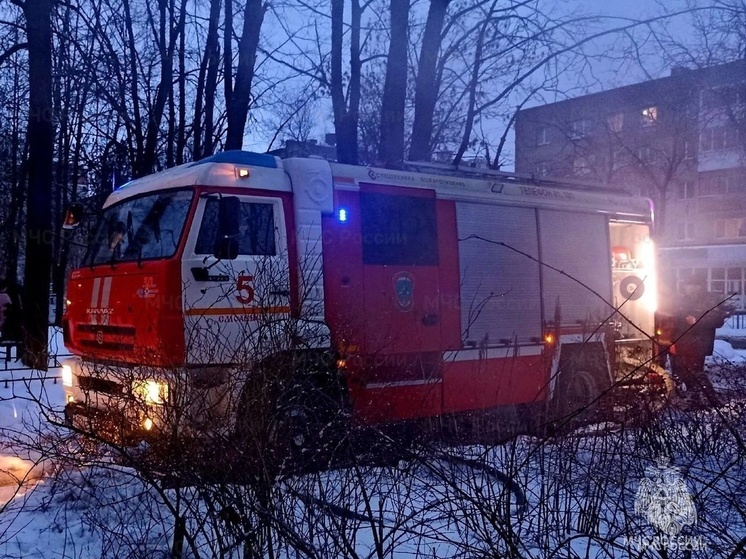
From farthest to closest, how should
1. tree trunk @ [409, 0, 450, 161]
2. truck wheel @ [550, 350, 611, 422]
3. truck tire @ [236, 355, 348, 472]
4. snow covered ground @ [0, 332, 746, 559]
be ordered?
tree trunk @ [409, 0, 450, 161] < truck wheel @ [550, 350, 611, 422] < truck tire @ [236, 355, 348, 472] < snow covered ground @ [0, 332, 746, 559]

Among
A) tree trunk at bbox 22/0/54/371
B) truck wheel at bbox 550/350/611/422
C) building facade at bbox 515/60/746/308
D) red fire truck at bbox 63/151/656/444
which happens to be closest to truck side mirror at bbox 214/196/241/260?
red fire truck at bbox 63/151/656/444

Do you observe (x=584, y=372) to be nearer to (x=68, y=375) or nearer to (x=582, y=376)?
(x=582, y=376)

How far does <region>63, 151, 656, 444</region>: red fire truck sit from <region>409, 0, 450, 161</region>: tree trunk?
5.62m

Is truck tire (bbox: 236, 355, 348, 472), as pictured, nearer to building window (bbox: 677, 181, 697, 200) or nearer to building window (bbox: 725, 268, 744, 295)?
building window (bbox: 725, 268, 744, 295)

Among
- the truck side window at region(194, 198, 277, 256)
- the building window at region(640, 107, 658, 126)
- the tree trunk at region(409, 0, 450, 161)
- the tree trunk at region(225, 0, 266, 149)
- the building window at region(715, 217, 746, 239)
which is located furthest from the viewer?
the building window at region(715, 217, 746, 239)

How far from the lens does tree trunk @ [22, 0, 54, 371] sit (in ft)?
45.9

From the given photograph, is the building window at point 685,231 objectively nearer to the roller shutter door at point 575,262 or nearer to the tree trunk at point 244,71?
the tree trunk at point 244,71

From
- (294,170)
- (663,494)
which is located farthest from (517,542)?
(294,170)

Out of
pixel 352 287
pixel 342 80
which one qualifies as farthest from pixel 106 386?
pixel 342 80

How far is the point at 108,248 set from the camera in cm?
733

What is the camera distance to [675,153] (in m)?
29.1

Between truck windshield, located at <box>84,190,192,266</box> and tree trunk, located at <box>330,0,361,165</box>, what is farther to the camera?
tree trunk, located at <box>330,0,361,165</box>

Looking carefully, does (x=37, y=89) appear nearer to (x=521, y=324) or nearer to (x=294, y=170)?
(x=294, y=170)

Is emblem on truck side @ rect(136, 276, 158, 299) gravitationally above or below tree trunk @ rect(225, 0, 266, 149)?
below
